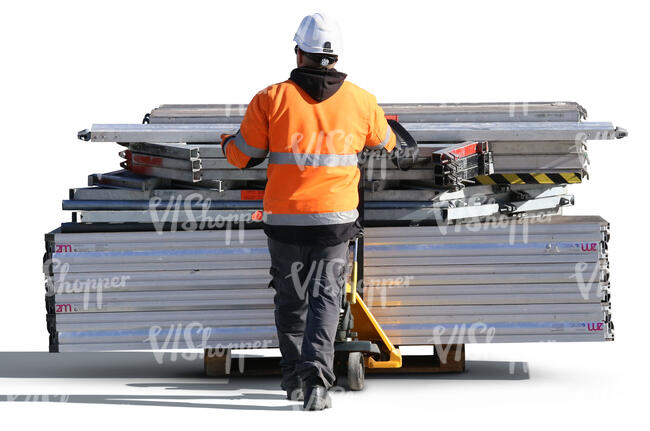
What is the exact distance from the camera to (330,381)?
35.8ft

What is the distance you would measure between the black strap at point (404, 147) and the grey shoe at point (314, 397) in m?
1.78

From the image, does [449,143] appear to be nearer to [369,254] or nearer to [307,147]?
[369,254]

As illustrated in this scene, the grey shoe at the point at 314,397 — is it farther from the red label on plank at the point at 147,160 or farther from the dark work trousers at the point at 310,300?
the red label on plank at the point at 147,160

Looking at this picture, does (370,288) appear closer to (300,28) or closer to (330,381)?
(330,381)

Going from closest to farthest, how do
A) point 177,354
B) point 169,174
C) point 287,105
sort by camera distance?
1. point 287,105
2. point 169,174
3. point 177,354

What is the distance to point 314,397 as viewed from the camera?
1080cm

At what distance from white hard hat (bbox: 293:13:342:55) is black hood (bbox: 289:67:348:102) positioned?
0.13 m

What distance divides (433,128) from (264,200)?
159cm

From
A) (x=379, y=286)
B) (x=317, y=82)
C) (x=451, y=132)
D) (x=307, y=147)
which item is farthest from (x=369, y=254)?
(x=317, y=82)

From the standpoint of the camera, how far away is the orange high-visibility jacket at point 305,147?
10.7 m

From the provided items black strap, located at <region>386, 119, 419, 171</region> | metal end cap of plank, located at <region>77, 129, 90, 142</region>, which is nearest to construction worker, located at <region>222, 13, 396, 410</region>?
black strap, located at <region>386, 119, 419, 171</region>

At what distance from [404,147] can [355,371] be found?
63.4 inches

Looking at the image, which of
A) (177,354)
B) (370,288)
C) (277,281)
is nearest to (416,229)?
(370,288)

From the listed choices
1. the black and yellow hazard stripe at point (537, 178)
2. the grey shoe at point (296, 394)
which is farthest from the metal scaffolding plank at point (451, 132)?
the grey shoe at point (296, 394)
